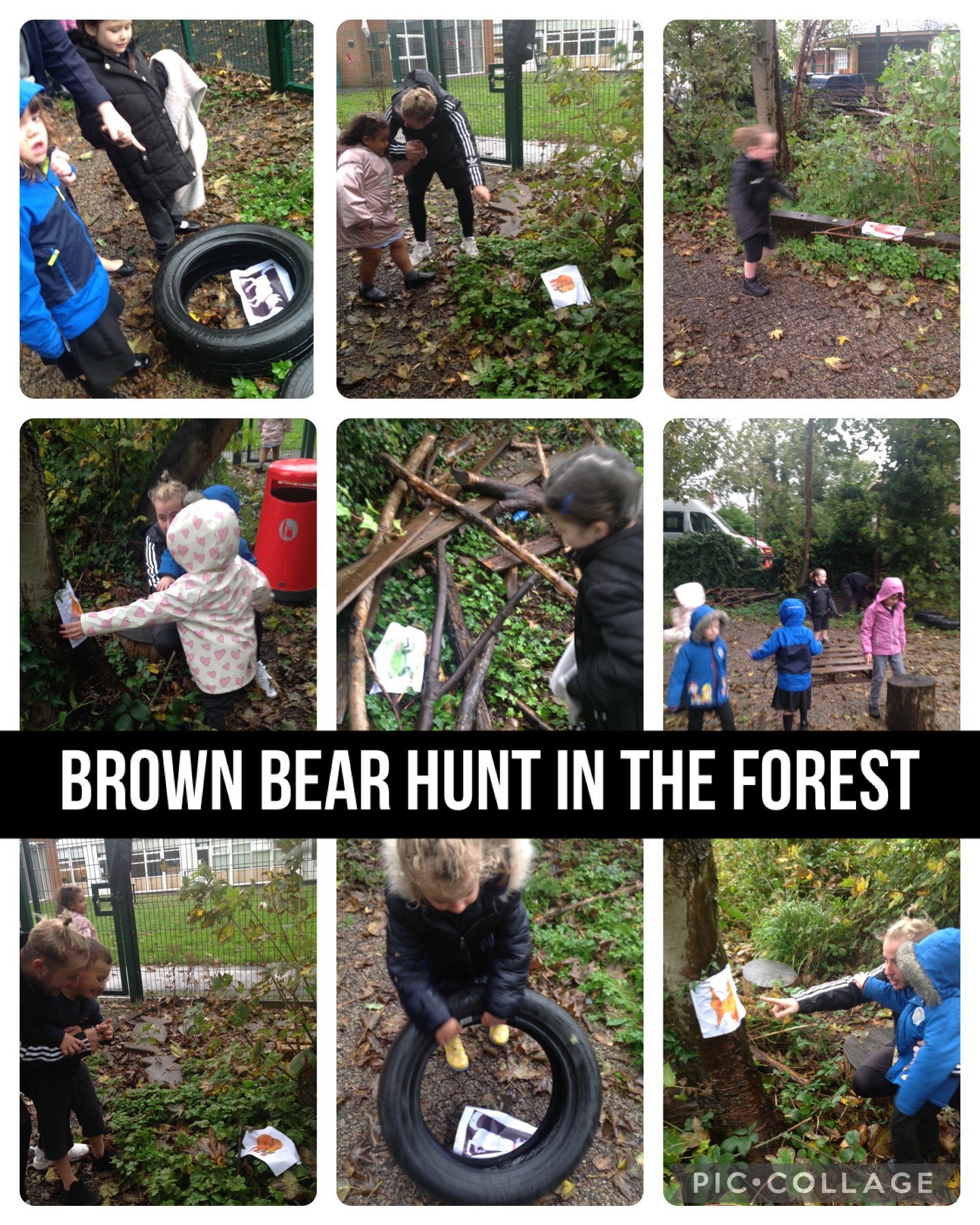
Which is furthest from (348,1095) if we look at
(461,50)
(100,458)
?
(461,50)

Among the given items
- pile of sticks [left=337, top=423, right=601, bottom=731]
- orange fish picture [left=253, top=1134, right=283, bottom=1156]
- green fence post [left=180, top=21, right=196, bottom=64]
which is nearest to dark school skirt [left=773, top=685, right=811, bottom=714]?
pile of sticks [left=337, top=423, right=601, bottom=731]

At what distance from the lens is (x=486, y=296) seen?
2566mm

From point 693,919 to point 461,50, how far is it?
279 centimetres

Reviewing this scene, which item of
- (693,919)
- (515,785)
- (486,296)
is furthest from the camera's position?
(486,296)

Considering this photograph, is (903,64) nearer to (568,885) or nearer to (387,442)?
(387,442)

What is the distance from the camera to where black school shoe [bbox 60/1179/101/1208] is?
7.69 ft

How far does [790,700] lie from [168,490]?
2.06 m

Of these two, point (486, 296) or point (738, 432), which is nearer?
point (738, 432)

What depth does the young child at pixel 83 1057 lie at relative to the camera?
236 cm

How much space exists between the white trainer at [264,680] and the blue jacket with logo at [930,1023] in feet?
7.11

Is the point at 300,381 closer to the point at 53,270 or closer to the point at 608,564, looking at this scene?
the point at 53,270

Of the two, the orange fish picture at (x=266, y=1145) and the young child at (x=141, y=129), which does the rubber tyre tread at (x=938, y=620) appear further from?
the young child at (x=141, y=129)

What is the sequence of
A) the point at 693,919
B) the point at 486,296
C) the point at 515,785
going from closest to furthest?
1. the point at 515,785
2. the point at 693,919
3. the point at 486,296

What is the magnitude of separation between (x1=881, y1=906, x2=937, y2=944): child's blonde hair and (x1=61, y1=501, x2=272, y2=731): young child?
2.22m
